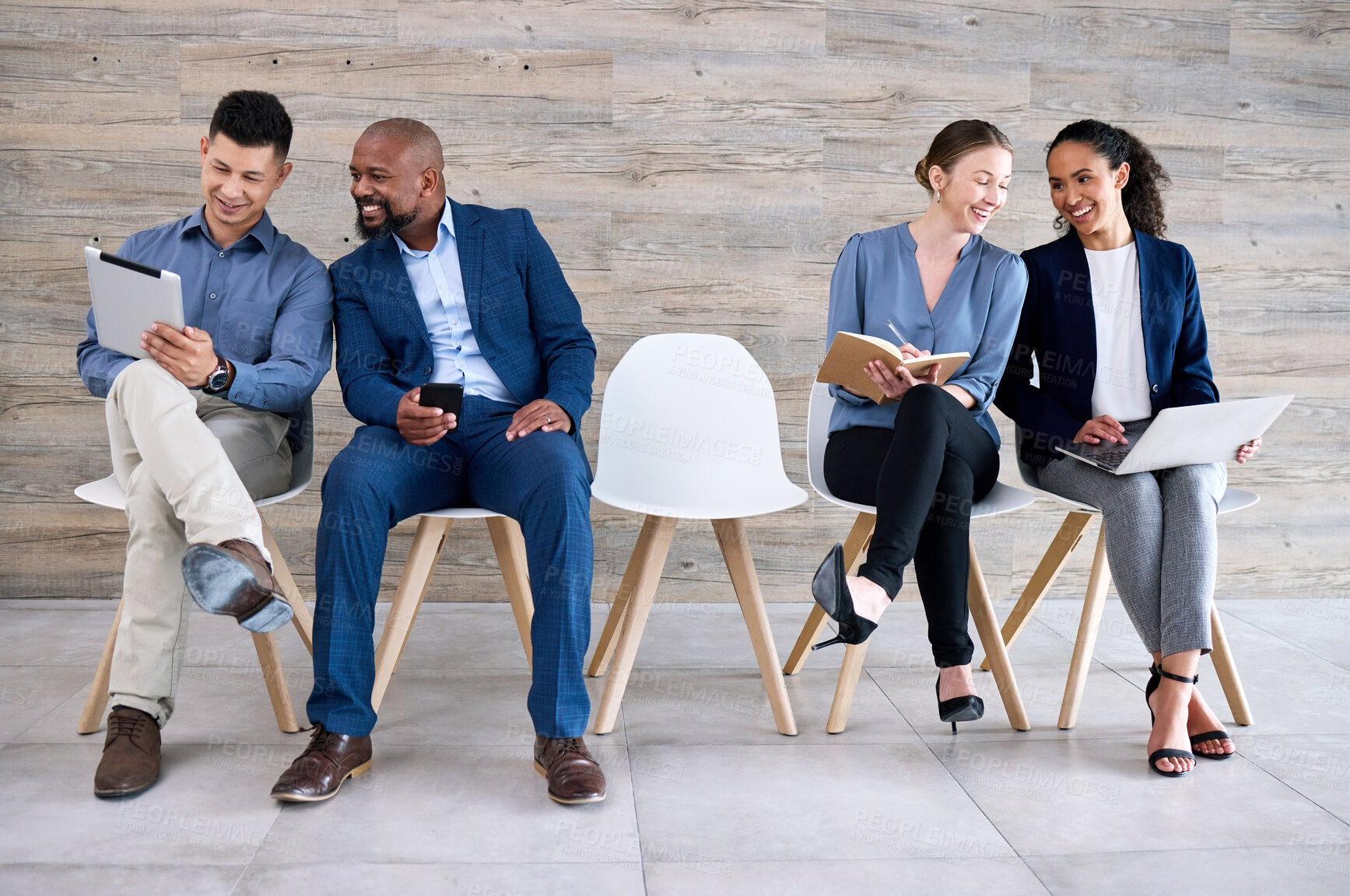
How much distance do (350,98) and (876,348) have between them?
1.71 m

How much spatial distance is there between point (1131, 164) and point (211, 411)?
2.03 m

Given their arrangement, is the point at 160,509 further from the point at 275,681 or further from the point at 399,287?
the point at 399,287

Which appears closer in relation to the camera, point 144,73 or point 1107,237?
point 1107,237

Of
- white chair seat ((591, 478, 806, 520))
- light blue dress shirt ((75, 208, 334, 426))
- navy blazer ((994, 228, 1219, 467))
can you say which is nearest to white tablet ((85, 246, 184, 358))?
light blue dress shirt ((75, 208, 334, 426))

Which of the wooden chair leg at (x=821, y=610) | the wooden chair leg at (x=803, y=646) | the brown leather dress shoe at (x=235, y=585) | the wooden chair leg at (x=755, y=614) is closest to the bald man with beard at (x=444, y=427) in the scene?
the brown leather dress shoe at (x=235, y=585)

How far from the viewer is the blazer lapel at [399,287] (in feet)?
6.99

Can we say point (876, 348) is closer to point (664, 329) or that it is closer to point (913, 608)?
point (664, 329)

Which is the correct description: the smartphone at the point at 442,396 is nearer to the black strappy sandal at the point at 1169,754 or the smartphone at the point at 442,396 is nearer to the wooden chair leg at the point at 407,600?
the wooden chair leg at the point at 407,600

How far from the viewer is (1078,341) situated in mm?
2283

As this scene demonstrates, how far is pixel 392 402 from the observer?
6.77 ft

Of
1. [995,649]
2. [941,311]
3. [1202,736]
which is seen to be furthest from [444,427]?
[1202,736]

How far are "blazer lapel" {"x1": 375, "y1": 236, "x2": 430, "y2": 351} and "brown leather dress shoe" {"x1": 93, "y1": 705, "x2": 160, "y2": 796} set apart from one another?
2.80ft

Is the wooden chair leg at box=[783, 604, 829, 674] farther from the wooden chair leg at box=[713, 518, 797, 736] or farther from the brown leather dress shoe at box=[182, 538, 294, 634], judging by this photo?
the brown leather dress shoe at box=[182, 538, 294, 634]

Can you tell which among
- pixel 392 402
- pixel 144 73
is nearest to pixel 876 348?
pixel 392 402
